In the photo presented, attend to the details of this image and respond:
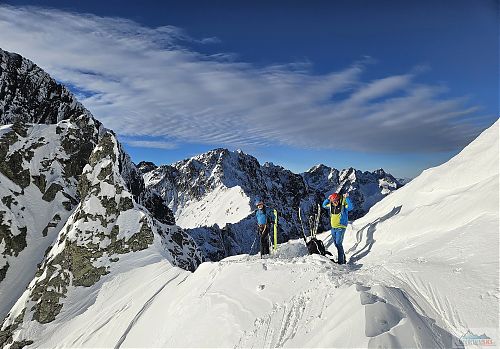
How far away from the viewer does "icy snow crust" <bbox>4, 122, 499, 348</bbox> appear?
22.8ft

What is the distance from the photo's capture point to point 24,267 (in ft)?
95.0

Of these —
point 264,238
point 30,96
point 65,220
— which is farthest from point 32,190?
point 30,96

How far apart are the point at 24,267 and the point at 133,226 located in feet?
44.5

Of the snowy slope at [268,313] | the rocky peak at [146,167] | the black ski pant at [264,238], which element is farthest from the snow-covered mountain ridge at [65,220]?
the rocky peak at [146,167]

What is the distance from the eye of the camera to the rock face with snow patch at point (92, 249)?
68.0 feet

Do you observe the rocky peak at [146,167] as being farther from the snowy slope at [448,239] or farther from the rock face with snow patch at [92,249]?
the snowy slope at [448,239]

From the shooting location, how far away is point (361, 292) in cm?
761

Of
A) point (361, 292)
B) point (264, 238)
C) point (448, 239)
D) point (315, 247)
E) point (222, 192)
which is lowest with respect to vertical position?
point (361, 292)

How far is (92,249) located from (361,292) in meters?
20.5

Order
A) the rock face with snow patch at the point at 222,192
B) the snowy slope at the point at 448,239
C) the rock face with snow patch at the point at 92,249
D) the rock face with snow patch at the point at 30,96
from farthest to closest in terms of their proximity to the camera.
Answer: the rock face with snow patch at the point at 222,192, the rock face with snow patch at the point at 30,96, the rock face with snow patch at the point at 92,249, the snowy slope at the point at 448,239

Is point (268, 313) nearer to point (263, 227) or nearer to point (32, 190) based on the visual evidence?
point (263, 227)

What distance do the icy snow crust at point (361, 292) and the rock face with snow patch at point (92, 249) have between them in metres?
2.27

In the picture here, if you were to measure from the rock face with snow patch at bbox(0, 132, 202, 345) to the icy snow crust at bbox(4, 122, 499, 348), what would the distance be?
7.44 ft

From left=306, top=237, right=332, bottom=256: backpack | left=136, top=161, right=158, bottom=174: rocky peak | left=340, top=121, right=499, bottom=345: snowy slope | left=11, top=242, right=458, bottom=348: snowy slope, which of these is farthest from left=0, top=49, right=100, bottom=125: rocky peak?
left=136, top=161, right=158, bottom=174: rocky peak
